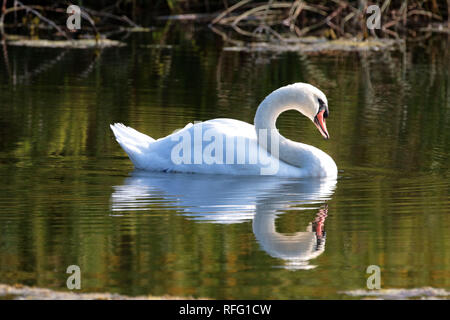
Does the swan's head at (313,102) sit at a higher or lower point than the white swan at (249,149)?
higher

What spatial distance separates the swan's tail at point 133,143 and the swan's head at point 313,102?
60.0 inches

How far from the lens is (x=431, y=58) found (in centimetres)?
2030

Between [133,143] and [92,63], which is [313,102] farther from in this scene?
[92,63]

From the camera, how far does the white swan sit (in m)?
9.18

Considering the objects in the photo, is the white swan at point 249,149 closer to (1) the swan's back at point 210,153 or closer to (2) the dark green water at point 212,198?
(1) the swan's back at point 210,153

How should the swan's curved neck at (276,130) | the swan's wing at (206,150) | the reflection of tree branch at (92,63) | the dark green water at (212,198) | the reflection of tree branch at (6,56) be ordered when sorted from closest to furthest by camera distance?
1. the dark green water at (212,198)
2. the swan's wing at (206,150)
3. the swan's curved neck at (276,130)
4. the reflection of tree branch at (92,63)
5. the reflection of tree branch at (6,56)

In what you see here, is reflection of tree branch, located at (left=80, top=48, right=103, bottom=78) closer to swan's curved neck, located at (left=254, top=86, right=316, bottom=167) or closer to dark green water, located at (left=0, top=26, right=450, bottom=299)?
dark green water, located at (left=0, top=26, right=450, bottom=299)

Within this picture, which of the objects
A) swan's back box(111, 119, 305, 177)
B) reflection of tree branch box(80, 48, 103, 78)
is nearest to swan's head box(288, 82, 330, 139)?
swan's back box(111, 119, 305, 177)

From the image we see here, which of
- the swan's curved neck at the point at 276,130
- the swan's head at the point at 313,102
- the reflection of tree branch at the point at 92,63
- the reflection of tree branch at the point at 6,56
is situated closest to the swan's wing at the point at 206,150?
the swan's curved neck at the point at 276,130

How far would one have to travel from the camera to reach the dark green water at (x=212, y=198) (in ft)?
19.9

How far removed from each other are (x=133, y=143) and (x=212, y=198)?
5.58 ft

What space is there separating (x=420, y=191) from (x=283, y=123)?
3.59 m

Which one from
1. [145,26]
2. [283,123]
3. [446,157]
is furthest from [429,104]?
[145,26]

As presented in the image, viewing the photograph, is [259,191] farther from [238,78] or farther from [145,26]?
[145,26]
